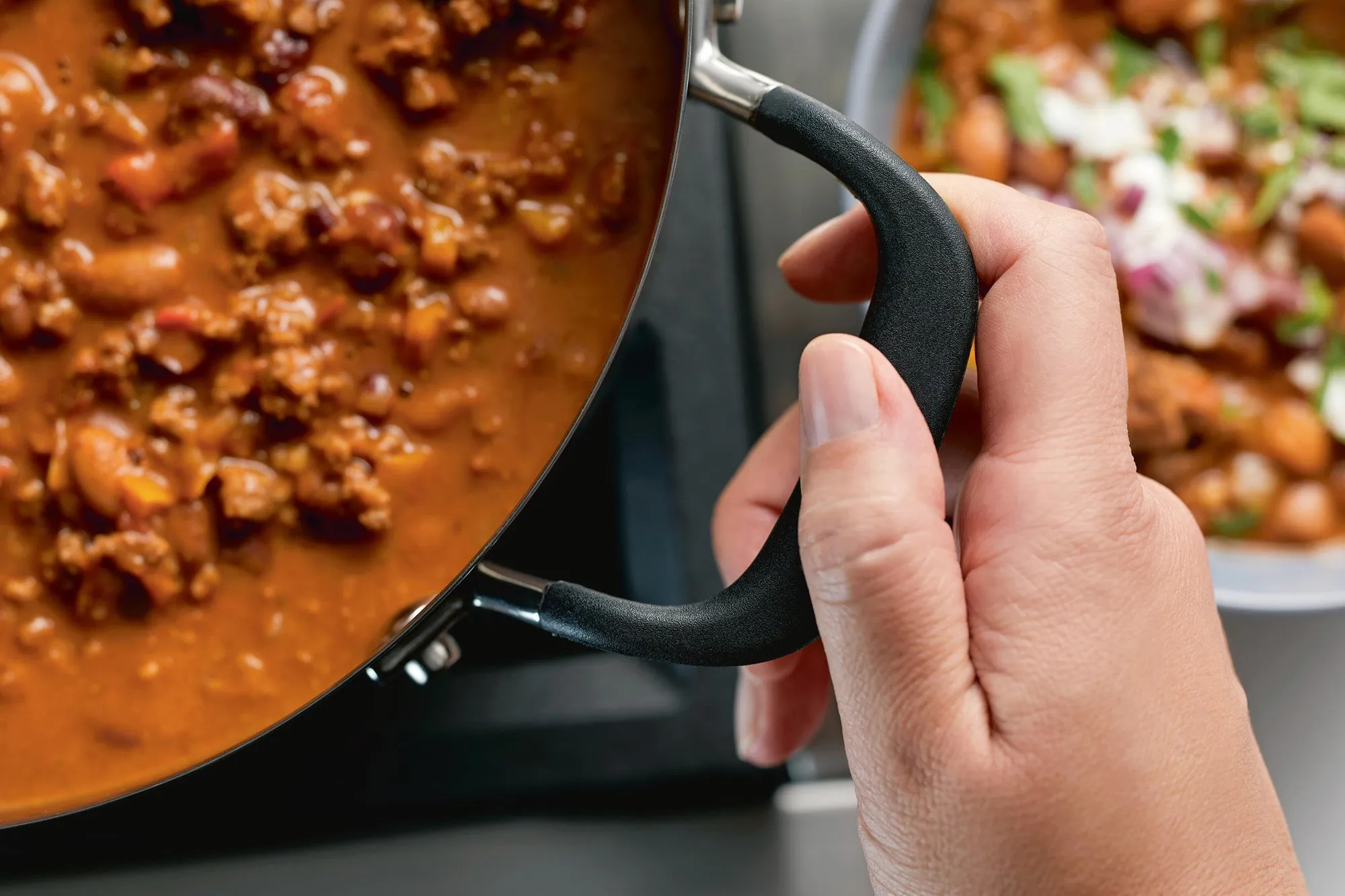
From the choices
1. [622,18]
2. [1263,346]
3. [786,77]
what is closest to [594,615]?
[622,18]

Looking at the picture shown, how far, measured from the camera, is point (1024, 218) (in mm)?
734

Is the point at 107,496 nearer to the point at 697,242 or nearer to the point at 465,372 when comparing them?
the point at 465,372

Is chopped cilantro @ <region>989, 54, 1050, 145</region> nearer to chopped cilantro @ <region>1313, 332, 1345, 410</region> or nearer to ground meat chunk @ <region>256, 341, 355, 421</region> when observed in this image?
chopped cilantro @ <region>1313, 332, 1345, 410</region>

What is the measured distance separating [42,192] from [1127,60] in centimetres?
102

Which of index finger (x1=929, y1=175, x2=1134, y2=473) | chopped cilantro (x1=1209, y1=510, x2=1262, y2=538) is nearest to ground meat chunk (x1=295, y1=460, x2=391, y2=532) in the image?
index finger (x1=929, y1=175, x2=1134, y2=473)

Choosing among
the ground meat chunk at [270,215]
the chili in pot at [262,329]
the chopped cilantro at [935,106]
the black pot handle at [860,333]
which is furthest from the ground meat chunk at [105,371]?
the chopped cilantro at [935,106]

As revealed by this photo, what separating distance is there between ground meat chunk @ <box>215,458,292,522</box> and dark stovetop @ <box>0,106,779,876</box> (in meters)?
0.21

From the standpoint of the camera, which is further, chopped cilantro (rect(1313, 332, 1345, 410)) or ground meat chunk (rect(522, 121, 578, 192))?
chopped cilantro (rect(1313, 332, 1345, 410))

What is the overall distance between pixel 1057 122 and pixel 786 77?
0.27 metres

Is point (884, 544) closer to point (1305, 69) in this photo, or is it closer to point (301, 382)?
point (301, 382)

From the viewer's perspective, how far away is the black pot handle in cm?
67

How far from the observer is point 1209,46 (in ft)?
4.00

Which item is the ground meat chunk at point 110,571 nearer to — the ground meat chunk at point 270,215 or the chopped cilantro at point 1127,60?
the ground meat chunk at point 270,215

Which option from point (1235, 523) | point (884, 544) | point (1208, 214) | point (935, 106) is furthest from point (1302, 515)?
point (884, 544)
